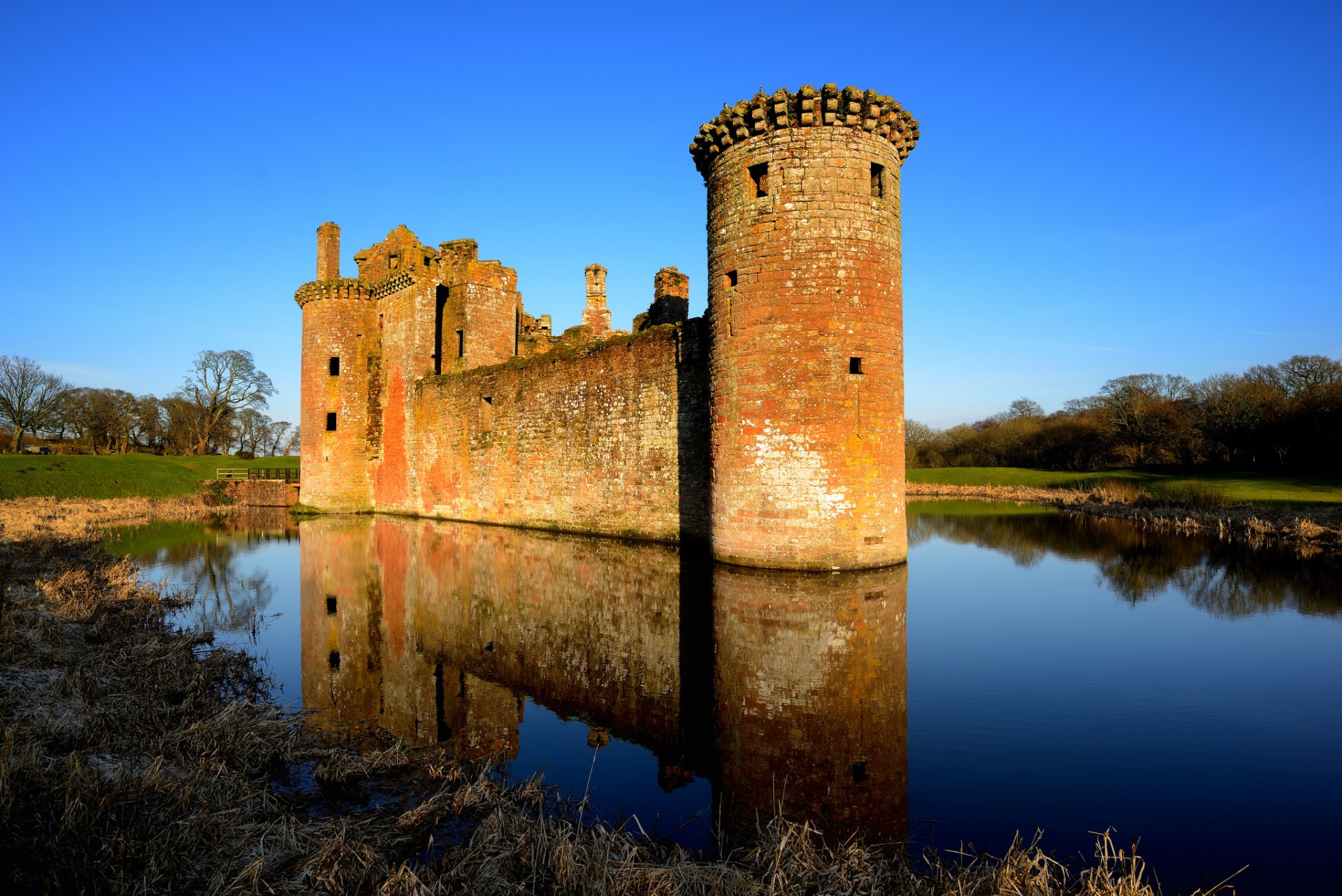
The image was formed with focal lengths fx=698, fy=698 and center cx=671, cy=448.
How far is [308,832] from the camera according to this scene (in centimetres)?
326

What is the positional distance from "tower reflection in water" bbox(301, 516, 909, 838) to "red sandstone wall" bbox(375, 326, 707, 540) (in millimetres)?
3642

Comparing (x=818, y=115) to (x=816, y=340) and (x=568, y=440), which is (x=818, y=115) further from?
(x=568, y=440)

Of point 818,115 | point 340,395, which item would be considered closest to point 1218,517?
point 818,115

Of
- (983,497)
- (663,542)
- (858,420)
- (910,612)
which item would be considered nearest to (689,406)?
(663,542)

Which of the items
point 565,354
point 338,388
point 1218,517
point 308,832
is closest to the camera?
point 308,832

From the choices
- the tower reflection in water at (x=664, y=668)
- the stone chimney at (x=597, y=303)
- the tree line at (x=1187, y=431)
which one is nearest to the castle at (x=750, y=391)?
the tower reflection in water at (x=664, y=668)

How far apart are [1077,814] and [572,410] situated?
14906 millimetres

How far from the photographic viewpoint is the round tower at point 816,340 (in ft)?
36.6

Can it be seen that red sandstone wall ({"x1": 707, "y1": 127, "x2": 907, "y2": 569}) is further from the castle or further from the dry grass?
the dry grass

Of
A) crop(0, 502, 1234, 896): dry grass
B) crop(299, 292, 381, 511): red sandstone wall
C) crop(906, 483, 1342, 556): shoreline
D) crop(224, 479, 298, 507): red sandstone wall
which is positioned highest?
crop(299, 292, 381, 511): red sandstone wall

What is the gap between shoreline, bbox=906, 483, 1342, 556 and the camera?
634 inches

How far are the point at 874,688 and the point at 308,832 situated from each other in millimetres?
4148

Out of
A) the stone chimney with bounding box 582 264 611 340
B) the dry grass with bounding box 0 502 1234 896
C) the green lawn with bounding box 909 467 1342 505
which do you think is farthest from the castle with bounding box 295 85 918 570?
the green lawn with bounding box 909 467 1342 505

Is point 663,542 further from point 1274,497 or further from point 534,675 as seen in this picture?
point 1274,497
